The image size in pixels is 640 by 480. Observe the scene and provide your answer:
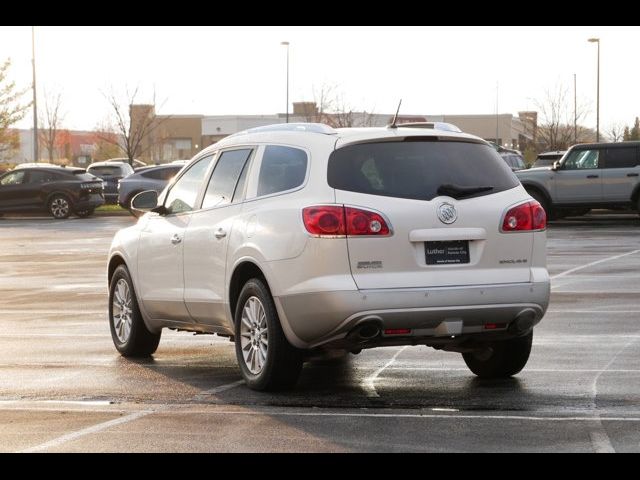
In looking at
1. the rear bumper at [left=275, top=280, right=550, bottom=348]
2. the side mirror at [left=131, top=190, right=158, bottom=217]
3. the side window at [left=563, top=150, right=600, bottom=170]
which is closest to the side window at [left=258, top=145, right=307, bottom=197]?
the rear bumper at [left=275, top=280, right=550, bottom=348]

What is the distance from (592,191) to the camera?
106 ft

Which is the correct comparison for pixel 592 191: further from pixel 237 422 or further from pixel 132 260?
pixel 237 422

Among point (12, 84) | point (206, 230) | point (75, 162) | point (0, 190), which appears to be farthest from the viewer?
point (75, 162)

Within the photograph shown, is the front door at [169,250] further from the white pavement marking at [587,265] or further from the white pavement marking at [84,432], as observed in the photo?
the white pavement marking at [587,265]

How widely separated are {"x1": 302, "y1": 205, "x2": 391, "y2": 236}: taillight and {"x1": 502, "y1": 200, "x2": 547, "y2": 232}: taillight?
89 cm

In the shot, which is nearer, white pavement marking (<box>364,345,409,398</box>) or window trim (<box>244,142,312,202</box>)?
white pavement marking (<box>364,345,409,398</box>)

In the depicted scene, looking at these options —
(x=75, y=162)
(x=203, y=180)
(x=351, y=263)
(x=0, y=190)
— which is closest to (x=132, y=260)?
(x=203, y=180)

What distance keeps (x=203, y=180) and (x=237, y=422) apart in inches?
114

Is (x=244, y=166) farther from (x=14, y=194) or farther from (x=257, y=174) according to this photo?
(x=14, y=194)

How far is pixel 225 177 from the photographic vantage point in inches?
399

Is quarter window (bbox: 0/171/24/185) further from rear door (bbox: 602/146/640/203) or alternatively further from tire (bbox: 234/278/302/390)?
tire (bbox: 234/278/302/390)

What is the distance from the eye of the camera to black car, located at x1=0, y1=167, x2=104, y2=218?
3978cm

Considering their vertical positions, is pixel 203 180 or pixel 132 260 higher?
pixel 203 180

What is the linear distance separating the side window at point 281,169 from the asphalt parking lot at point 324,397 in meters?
1.43
